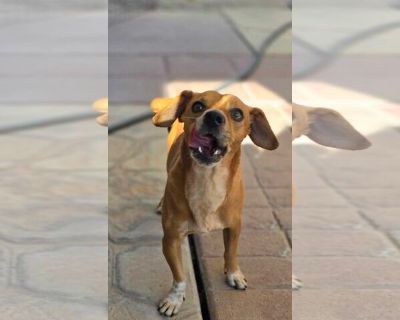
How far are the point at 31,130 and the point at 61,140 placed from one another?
0.42ft

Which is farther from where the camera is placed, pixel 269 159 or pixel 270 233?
pixel 269 159

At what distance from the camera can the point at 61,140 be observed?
1.92 metres

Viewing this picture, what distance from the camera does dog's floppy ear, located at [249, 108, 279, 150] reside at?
36.5 inches

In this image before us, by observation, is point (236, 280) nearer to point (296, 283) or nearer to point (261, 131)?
point (296, 283)

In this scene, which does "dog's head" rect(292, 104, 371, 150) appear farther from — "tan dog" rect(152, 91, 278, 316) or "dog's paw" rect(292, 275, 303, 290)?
"dog's paw" rect(292, 275, 303, 290)

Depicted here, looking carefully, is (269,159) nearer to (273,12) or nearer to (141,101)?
(141,101)

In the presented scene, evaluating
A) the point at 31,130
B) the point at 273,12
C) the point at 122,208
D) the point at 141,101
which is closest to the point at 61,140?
the point at 31,130

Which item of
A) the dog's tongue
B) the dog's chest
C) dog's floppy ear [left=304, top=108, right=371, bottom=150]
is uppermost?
the dog's tongue

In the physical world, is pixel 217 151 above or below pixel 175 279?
above

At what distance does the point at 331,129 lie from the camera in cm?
98

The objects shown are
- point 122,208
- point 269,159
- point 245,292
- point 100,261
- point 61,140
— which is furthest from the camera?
point 61,140

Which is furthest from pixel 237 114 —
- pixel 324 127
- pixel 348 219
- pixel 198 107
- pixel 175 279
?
pixel 348 219

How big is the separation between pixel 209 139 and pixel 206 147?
16mm

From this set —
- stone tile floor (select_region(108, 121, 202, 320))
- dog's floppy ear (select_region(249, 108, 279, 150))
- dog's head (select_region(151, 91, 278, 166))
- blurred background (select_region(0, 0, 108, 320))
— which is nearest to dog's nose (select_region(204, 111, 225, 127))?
dog's head (select_region(151, 91, 278, 166))
